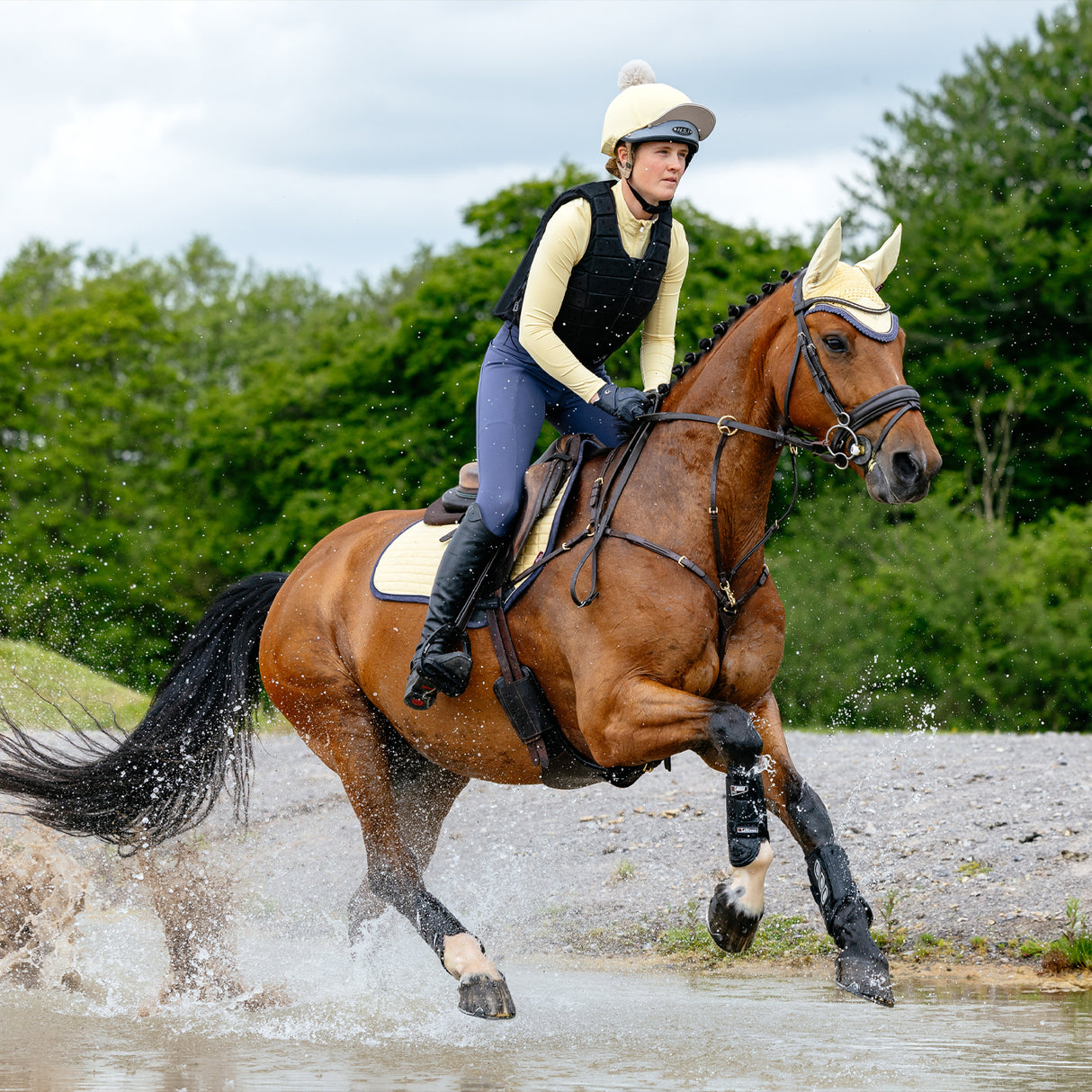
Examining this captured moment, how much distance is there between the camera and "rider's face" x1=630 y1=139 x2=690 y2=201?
227 inches

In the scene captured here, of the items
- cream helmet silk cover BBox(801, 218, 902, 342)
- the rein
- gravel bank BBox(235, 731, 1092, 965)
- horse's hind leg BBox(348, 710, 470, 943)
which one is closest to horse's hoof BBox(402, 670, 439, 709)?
the rein

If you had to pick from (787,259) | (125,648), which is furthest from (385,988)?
(787,259)

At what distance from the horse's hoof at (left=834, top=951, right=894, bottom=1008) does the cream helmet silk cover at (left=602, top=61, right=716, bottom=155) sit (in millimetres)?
3230

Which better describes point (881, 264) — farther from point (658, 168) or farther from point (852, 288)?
point (658, 168)

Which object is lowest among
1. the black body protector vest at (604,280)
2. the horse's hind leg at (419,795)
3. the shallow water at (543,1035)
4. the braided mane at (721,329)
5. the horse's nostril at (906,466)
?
the shallow water at (543,1035)

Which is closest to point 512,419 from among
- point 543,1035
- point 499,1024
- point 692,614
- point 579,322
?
point 579,322

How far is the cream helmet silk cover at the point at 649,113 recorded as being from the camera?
5742 mm

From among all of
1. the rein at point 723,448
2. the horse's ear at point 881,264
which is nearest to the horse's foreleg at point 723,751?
the rein at point 723,448

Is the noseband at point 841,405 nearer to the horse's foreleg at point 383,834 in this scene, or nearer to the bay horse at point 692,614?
the bay horse at point 692,614

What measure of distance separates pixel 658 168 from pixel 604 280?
19.9 inches

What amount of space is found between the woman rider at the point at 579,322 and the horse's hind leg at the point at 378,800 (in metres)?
0.96

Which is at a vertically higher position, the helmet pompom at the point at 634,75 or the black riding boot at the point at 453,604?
the helmet pompom at the point at 634,75

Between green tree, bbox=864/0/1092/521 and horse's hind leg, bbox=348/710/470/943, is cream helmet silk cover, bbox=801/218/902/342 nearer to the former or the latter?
horse's hind leg, bbox=348/710/470/943

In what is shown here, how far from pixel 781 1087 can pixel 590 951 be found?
3.41 meters
